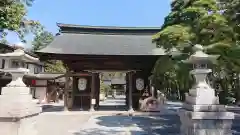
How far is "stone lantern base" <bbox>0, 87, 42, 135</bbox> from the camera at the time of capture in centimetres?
636

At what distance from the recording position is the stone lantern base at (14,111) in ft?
20.9

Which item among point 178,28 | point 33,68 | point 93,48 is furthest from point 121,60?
point 33,68

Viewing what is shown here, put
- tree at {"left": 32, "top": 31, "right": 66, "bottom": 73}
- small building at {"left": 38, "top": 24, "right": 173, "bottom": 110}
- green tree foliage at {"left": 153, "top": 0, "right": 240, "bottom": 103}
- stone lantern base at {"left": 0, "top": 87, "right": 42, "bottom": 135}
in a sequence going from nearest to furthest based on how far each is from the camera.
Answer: stone lantern base at {"left": 0, "top": 87, "right": 42, "bottom": 135}
green tree foliage at {"left": 153, "top": 0, "right": 240, "bottom": 103}
small building at {"left": 38, "top": 24, "right": 173, "bottom": 110}
tree at {"left": 32, "top": 31, "right": 66, "bottom": 73}

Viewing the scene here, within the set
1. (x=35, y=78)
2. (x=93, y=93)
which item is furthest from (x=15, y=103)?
(x=35, y=78)

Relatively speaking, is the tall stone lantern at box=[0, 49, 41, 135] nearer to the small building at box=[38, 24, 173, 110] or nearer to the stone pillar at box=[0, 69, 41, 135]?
the stone pillar at box=[0, 69, 41, 135]

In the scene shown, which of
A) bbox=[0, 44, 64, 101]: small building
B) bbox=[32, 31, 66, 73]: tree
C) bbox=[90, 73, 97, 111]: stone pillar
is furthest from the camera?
bbox=[32, 31, 66, 73]: tree

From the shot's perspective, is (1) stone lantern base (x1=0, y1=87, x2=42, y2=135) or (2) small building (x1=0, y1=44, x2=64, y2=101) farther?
(2) small building (x1=0, y1=44, x2=64, y2=101)

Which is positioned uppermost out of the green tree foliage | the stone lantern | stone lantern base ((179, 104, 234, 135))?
the green tree foliage

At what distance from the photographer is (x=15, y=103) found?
6.41 metres

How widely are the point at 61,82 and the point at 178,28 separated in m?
28.7

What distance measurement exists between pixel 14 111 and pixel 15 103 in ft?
0.67

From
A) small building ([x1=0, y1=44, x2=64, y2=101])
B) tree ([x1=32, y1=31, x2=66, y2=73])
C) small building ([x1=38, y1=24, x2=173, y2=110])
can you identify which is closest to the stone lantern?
small building ([x1=0, y1=44, x2=64, y2=101])

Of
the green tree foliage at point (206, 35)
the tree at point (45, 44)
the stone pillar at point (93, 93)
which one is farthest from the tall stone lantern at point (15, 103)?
the tree at point (45, 44)

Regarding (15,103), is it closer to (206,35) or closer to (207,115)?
(207,115)
